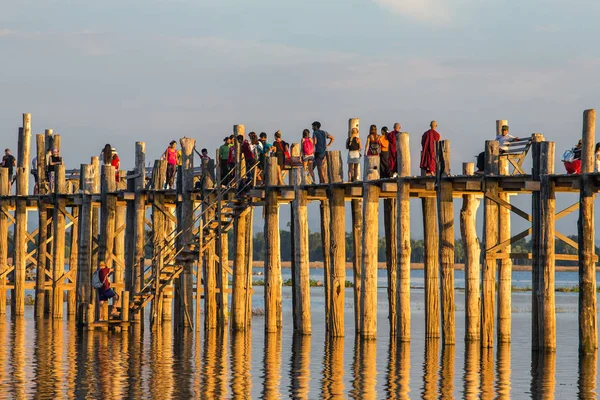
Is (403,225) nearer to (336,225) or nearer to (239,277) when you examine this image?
(336,225)

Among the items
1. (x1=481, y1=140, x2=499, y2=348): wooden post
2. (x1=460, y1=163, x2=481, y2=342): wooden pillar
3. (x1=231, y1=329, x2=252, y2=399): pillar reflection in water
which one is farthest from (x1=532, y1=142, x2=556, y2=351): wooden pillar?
(x1=231, y1=329, x2=252, y2=399): pillar reflection in water

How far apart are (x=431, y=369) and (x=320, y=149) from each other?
725 centimetres

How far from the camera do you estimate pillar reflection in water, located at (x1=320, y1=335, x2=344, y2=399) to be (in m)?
21.4

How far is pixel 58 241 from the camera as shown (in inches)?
1535

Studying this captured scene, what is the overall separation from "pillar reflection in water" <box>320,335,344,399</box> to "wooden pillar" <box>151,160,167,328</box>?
4.47m

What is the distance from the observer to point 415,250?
562 feet

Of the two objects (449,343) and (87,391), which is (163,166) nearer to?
(449,343)

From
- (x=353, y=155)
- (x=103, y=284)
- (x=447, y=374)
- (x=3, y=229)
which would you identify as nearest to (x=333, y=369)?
(x=447, y=374)

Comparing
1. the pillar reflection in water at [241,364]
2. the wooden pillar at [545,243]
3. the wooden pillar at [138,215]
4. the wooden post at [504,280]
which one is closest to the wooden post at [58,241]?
the wooden pillar at [138,215]

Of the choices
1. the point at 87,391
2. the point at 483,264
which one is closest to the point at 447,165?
the point at 483,264

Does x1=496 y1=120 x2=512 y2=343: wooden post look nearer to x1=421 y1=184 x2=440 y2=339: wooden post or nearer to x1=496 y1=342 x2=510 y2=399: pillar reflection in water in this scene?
x1=496 y1=342 x2=510 y2=399: pillar reflection in water

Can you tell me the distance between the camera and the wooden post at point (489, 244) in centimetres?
2652

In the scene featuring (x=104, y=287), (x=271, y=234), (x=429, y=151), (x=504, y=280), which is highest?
(x=429, y=151)

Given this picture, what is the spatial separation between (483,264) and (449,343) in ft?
6.64
